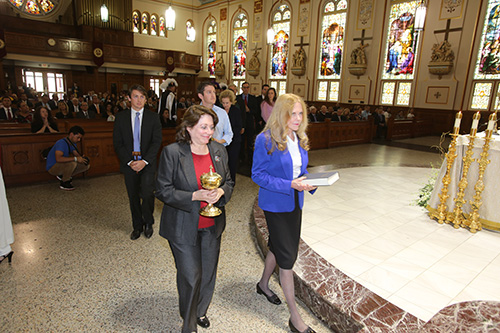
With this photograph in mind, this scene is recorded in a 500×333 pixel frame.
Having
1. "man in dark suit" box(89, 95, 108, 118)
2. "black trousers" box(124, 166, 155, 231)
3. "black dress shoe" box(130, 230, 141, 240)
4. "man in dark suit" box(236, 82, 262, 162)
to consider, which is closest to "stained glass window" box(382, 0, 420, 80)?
"man in dark suit" box(236, 82, 262, 162)

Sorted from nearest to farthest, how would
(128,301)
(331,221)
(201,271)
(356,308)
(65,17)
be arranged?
1. (201,271)
2. (356,308)
3. (128,301)
4. (331,221)
5. (65,17)

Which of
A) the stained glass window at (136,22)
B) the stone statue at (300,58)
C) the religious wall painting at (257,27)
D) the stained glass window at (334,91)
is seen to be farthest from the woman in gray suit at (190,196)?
the stained glass window at (136,22)

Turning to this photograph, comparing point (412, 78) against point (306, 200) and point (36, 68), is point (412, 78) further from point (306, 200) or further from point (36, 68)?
point (36, 68)

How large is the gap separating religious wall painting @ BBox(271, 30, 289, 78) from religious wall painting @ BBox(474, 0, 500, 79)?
981 cm

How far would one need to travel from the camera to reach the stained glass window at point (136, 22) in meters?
21.1

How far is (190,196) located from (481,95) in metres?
14.7

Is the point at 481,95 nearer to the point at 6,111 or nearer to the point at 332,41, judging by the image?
the point at 332,41

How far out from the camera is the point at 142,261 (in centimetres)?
315

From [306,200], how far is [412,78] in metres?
12.3

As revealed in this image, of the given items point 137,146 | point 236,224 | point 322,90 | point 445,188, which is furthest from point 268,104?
point 322,90

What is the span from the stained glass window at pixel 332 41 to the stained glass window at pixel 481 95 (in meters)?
6.28

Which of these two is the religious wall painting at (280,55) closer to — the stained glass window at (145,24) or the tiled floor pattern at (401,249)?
the stained glass window at (145,24)

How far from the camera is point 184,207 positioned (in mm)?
1887

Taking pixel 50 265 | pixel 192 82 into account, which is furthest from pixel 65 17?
pixel 50 265
